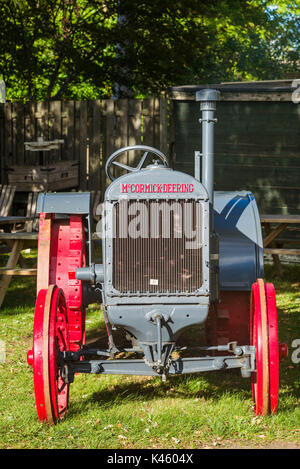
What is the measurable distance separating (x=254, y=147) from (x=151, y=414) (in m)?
7.16

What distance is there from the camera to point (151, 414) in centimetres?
430

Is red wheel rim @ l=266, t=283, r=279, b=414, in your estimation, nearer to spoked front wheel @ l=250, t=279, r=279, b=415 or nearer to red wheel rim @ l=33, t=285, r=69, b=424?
spoked front wheel @ l=250, t=279, r=279, b=415

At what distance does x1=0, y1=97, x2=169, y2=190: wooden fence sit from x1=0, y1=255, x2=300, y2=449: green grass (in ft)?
21.2

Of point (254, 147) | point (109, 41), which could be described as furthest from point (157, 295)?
point (109, 41)

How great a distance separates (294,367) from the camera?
539cm

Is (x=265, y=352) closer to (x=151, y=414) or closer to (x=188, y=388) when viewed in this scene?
(x=151, y=414)

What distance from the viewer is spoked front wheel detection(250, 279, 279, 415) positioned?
12.8 ft

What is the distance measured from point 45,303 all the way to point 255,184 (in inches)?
282

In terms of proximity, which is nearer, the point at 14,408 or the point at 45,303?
the point at 45,303

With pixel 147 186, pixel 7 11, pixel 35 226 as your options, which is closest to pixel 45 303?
pixel 147 186

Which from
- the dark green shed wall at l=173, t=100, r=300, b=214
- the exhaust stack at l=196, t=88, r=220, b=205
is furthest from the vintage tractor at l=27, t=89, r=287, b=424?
the dark green shed wall at l=173, t=100, r=300, b=214

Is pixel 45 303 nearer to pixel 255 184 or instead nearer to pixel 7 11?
pixel 255 184

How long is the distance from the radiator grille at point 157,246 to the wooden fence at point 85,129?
727 cm
